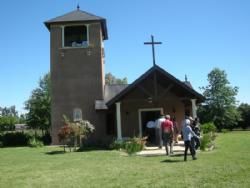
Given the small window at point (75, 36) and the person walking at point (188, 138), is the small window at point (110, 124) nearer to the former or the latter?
the small window at point (75, 36)

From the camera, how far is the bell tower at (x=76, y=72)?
95.0 feet

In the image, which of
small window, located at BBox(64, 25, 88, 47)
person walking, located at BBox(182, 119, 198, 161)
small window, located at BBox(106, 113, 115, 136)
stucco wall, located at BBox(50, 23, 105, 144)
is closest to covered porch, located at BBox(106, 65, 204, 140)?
small window, located at BBox(106, 113, 115, 136)

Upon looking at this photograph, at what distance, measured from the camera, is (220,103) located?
65938mm

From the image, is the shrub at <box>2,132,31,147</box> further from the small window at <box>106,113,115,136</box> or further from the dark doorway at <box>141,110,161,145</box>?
the dark doorway at <box>141,110,161,145</box>

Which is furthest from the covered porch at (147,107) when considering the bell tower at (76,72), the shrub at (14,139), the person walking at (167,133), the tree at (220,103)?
the tree at (220,103)

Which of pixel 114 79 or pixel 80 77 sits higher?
pixel 114 79

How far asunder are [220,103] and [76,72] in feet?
→ 138

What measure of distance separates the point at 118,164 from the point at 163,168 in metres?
2.26

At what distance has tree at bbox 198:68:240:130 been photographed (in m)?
64.0

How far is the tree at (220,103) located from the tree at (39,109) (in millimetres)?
25524

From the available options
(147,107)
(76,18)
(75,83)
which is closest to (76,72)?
(75,83)

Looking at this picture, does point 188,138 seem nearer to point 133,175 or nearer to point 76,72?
point 133,175

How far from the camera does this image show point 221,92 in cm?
6712

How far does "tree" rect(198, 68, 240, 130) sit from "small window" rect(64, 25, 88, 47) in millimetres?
35524
